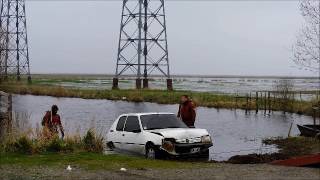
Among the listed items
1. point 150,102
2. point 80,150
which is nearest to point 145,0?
point 150,102

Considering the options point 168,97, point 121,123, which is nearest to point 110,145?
point 121,123

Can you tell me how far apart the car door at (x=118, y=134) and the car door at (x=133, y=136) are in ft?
0.66

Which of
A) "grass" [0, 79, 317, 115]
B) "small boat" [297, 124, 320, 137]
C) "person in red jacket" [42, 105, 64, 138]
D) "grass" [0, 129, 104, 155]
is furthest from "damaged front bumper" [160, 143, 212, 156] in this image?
"grass" [0, 79, 317, 115]

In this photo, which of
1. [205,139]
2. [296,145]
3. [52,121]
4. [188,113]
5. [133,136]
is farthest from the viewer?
[296,145]

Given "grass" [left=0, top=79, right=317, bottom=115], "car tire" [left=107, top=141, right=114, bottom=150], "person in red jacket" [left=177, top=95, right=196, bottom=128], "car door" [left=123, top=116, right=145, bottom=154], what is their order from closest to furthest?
"car door" [left=123, top=116, right=145, bottom=154]
"car tire" [left=107, top=141, right=114, bottom=150]
"person in red jacket" [left=177, top=95, right=196, bottom=128]
"grass" [left=0, top=79, right=317, bottom=115]

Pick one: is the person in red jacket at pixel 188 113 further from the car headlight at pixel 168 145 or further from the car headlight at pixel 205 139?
the car headlight at pixel 168 145

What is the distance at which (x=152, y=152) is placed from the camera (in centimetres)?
1748

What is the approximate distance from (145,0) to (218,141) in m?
42.5

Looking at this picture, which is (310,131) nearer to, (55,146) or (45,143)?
(55,146)

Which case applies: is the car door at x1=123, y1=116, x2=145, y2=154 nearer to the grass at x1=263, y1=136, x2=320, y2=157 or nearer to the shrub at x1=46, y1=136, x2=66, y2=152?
the shrub at x1=46, y1=136, x2=66, y2=152

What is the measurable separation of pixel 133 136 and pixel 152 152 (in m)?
1.11

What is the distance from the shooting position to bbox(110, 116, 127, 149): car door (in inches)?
748

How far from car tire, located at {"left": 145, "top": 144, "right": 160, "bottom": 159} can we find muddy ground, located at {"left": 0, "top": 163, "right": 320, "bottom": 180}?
2.78m

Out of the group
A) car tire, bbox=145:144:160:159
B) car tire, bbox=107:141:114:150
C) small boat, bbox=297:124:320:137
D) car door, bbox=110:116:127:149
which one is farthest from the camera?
small boat, bbox=297:124:320:137
